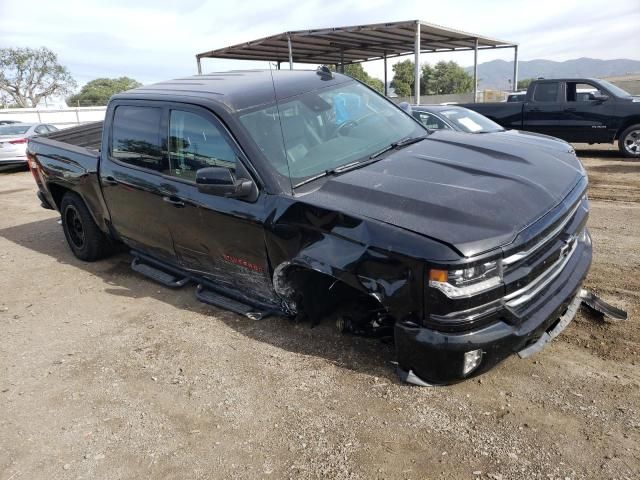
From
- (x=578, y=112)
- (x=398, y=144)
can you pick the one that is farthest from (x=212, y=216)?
(x=578, y=112)

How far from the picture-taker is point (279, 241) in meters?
3.14

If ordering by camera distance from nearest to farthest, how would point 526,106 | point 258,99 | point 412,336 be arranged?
point 412,336 < point 258,99 < point 526,106

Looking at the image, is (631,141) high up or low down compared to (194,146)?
down

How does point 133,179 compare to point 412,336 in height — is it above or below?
above

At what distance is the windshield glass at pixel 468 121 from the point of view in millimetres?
7578

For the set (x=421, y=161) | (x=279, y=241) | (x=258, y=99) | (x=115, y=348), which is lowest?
A: (x=115, y=348)

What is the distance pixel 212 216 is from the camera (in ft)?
11.8

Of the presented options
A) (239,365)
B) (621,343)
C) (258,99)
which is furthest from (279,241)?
(621,343)

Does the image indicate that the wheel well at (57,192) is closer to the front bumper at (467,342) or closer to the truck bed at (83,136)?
the truck bed at (83,136)

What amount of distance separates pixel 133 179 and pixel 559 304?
3512 millimetres

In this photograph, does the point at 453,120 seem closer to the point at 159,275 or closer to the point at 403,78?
the point at 159,275

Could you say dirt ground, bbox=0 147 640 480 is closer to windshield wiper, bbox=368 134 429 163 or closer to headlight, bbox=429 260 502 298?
headlight, bbox=429 260 502 298

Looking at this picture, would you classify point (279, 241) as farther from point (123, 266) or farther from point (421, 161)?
point (123, 266)

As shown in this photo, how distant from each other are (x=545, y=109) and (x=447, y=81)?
57.6m
